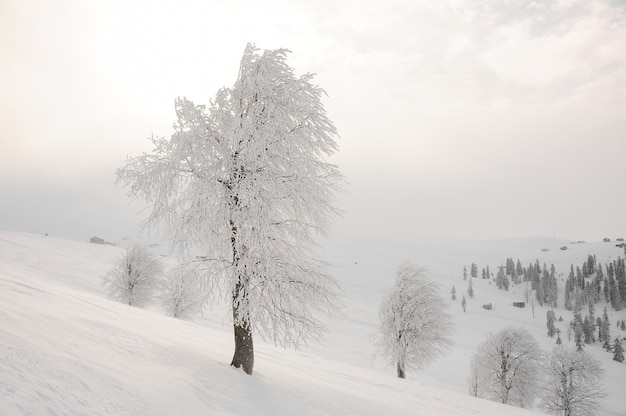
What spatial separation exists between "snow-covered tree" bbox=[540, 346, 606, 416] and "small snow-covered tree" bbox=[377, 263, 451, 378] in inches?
781

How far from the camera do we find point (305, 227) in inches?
430

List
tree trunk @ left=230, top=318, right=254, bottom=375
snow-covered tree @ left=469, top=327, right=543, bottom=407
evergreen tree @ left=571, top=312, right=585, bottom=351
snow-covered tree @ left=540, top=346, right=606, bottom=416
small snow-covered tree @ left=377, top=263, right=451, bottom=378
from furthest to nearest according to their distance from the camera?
evergreen tree @ left=571, top=312, right=585, bottom=351
snow-covered tree @ left=540, top=346, right=606, bottom=416
snow-covered tree @ left=469, top=327, right=543, bottom=407
small snow-covered tree @ left=377, top=263, right=451, bottom=378
tree trunk @ left=230, top=318, right=254, bottom=375

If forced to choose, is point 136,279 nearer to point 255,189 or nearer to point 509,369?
point 255,189

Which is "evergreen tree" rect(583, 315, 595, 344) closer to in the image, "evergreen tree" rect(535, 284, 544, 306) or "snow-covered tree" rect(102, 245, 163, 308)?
"evergreen tree" rect(535, 284, 544, 306)

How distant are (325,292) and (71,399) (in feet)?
22.4

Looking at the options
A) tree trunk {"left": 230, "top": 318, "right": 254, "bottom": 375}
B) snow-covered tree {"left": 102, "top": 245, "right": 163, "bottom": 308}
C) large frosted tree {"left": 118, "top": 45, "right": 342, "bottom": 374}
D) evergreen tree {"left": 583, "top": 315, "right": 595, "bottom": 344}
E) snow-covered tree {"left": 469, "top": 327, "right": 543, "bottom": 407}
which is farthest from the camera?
evergreen tree {"left": 583, "top": 315, "right": 595, "bottom": 344}

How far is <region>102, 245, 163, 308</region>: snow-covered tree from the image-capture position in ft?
130

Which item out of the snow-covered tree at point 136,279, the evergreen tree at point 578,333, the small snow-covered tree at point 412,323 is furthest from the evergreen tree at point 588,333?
the snow-covered tree at point 136,279

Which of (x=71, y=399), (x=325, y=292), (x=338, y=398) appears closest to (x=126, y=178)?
(x=71, y=399)

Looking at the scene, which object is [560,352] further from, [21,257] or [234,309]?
[21,257]

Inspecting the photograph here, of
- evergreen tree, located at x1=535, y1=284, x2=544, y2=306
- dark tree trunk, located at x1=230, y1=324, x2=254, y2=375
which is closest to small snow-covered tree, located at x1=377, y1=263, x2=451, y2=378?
dark tree trunk, located at x1=230, y1=324, x2=254, y2=375

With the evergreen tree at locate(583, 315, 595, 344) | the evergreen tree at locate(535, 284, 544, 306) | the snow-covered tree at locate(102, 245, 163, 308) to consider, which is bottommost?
the evergreen tree at locate(583, 315, 595, 344)

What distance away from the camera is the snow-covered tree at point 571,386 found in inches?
1510

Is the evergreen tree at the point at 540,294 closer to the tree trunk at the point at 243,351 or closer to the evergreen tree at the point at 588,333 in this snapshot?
the evergreen tree at the point at 588,333
